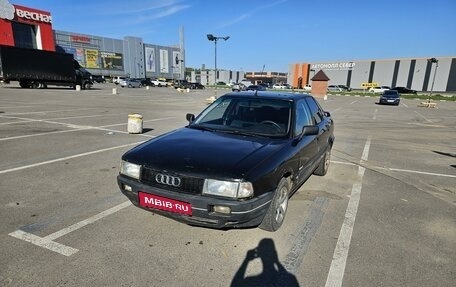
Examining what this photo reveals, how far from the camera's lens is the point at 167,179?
3162mm

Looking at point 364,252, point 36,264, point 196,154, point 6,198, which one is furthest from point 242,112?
point 6,198

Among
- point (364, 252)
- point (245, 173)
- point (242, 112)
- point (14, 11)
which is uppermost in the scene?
point (14, 11)

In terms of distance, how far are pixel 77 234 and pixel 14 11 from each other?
59977mm

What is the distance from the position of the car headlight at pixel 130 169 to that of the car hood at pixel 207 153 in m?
0.05

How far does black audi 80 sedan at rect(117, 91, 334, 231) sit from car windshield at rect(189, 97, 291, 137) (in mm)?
14

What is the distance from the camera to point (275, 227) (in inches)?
143

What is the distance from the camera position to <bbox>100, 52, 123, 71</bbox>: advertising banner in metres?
79.6

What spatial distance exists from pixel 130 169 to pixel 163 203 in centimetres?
61

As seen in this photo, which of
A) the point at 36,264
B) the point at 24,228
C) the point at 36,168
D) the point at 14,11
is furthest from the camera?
the point at 14,11

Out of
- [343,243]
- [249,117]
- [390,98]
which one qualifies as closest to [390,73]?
[390,98]

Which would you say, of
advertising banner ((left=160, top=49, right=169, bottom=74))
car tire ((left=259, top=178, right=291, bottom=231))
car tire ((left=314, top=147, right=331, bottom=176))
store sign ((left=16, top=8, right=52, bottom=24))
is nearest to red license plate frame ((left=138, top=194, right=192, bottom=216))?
car tire ((left=259, top=178, right=291, bottom=231))

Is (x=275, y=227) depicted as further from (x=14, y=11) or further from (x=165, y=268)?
(x=14, y=11)

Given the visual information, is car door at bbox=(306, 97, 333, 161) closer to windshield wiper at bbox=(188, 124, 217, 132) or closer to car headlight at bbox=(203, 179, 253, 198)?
windshield wiper at bbox=(188, 124, 217, 132)

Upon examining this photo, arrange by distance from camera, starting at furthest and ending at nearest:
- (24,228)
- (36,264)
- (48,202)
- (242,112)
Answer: (242,112)
(48,202)
(24,228)
(36,264)
